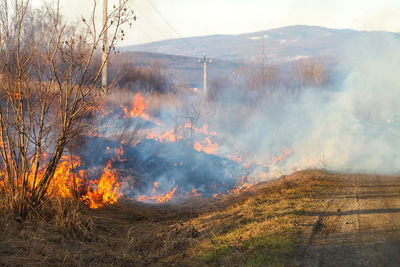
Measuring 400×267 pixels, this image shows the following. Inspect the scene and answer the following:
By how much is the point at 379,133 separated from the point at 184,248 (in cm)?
1919

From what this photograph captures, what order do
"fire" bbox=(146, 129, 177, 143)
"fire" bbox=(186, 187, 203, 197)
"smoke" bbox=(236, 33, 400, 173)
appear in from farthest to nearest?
1. "fire" bbox=(146, 129, 177, 143)
2. "smoke" bbox=(236, 33, 400, 173)
3. "fire" bbox=(186, 187, 203, 197)

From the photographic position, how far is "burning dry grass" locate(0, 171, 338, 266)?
16.5ft

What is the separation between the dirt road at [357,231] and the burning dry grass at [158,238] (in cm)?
38

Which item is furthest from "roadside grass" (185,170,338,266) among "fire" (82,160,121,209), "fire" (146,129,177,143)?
"fire" (146,129,177,143)

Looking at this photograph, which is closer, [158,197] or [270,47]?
[158,197]

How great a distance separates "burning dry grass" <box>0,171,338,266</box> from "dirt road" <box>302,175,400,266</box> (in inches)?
14.8

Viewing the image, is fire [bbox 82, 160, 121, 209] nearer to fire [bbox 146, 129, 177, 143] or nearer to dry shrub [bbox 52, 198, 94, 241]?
dry shrub [bbox 52, 198, 94, 241]

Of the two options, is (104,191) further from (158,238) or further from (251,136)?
(251,136)

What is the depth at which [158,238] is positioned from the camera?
6410 millimetres

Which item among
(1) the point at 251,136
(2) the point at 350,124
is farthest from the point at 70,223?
(2) the point at 350,124

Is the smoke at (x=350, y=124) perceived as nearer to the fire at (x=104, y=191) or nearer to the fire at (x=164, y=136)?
the fire at (x=164, y=136)

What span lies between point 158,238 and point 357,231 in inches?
144

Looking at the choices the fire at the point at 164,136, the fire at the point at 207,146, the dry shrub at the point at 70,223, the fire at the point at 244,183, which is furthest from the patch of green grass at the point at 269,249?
the fire at the point at 207,146

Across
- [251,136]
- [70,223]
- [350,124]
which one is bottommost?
[251,136]
